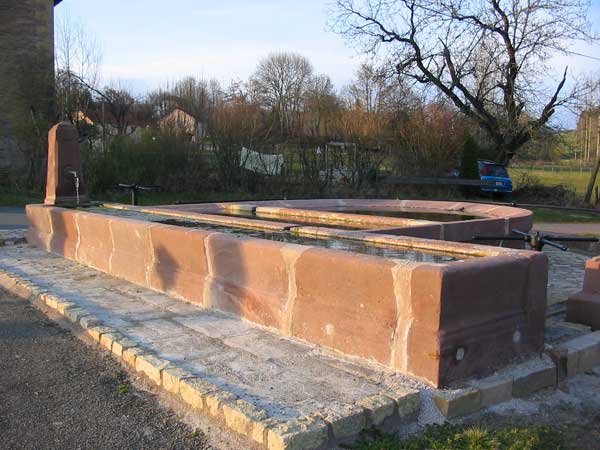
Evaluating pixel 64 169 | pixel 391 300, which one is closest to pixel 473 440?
pixel 391 300

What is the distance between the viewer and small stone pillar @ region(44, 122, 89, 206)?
10.1 metres

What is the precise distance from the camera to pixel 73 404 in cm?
386

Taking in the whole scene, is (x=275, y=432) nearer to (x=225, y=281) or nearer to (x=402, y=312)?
(x=402, y=312)

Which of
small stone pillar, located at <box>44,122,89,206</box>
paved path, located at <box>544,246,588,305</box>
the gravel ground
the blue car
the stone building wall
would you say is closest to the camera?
the gravel ground

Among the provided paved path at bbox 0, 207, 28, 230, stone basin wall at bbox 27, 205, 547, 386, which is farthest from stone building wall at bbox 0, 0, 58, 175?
stone basin wall at bbox 27, 205, 547, 386

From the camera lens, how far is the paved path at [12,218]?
1348cm

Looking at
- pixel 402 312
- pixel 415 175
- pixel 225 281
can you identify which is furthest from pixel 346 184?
pixel 402 312

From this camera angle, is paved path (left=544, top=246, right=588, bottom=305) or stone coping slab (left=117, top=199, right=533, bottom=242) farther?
stone coping slab (left=117, top=199, right=533, bottom=242)

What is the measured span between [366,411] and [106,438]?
5.01 ft

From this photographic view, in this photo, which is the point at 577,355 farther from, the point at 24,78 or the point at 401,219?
the point at 24,78

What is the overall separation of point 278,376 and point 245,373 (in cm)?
24

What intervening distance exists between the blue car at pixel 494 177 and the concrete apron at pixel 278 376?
59.1 ft

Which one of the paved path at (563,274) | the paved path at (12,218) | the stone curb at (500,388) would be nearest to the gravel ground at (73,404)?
the stone curb at (500,388)

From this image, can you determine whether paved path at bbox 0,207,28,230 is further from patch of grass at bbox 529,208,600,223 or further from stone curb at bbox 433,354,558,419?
patch of grass at bbox 529,208,600,223
